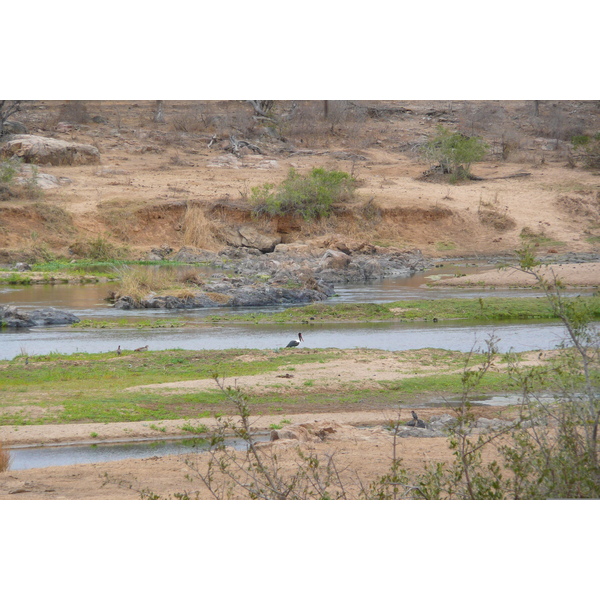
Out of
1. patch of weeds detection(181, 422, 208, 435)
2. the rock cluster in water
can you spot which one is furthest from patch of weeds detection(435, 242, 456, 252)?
patch of weeds detection(181, 422, 208, 435)

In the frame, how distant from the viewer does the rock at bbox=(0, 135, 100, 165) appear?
43531 millimetres

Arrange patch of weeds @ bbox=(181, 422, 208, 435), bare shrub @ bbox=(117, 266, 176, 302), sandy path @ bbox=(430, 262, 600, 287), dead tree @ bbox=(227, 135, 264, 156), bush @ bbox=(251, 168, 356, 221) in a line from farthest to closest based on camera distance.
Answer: dead tree @ bbox=(227, 135, 264, 156)
bush @ bbox=(251, 168, 356, 221)
sandy path @ bbox=(430, 262, 600, 287)
bare shrub @ bbox=(117, 266, 176, 302)
patch of weeds @ bbox=(181, 422, 208, 435)

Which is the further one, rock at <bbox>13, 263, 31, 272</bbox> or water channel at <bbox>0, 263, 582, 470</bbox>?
rock at <bbox>13, 263, 31, 272</bbox>

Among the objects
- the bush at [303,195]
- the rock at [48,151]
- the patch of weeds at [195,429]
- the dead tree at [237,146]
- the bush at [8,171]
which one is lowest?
the patch of weeds at [195,429]

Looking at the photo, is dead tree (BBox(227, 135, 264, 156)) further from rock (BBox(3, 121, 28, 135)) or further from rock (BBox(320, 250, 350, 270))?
rock (BBox(320, 250, 350, 270))

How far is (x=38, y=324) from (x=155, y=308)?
461cm

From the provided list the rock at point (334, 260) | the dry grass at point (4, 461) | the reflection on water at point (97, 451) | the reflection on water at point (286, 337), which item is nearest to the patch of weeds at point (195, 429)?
the reflection on water at point (97, 451)

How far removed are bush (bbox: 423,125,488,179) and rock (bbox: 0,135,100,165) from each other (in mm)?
20340

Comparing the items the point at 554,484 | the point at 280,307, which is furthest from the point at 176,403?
the point at 280,307

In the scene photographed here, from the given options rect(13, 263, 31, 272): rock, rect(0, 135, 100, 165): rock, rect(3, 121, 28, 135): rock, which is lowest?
rect(13, 263, 31, 272): rock

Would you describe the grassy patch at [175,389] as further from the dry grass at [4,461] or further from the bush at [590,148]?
the bush at [590,148]

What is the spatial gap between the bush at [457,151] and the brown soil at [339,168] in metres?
1.02

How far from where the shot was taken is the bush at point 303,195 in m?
40.7

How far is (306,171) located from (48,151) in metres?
14.9
